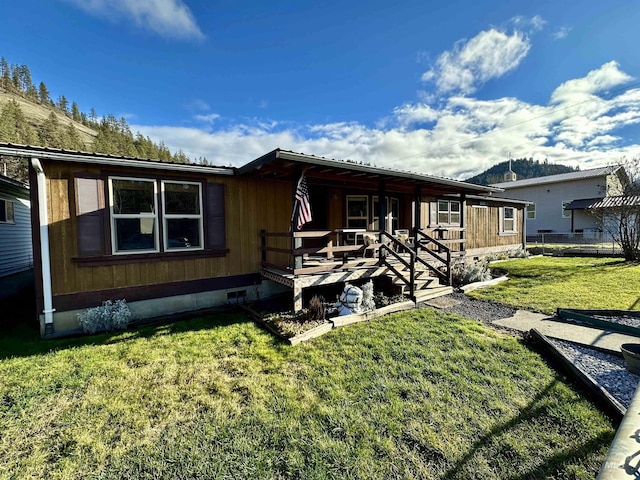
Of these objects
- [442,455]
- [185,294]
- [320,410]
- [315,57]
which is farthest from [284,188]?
[315,57]

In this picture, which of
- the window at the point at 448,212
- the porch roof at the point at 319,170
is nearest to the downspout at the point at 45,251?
the porch roof at the point at 319,170

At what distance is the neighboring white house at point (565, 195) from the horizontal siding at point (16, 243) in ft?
93.1

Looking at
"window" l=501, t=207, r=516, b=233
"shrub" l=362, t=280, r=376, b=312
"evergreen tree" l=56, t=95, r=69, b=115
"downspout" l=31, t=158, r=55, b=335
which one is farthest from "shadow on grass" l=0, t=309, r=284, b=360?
"evergreen tree" l=56, t=95, r=69, b=115

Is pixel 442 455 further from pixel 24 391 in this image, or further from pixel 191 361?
pixel 24 391

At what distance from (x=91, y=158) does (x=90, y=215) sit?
1.05 metres

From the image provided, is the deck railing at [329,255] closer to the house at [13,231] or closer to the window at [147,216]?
the window at [147,216]

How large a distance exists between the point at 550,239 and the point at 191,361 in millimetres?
27118

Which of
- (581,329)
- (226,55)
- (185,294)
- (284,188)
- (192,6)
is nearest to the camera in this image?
(581,329)

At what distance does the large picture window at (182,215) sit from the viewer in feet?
19.7

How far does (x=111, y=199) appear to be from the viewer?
17.7ft

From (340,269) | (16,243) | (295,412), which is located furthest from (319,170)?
(16,243)

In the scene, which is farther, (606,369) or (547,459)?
(606,369)

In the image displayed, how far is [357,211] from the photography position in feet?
31.2

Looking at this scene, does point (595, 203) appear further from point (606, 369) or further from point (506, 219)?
point (606, 369)
